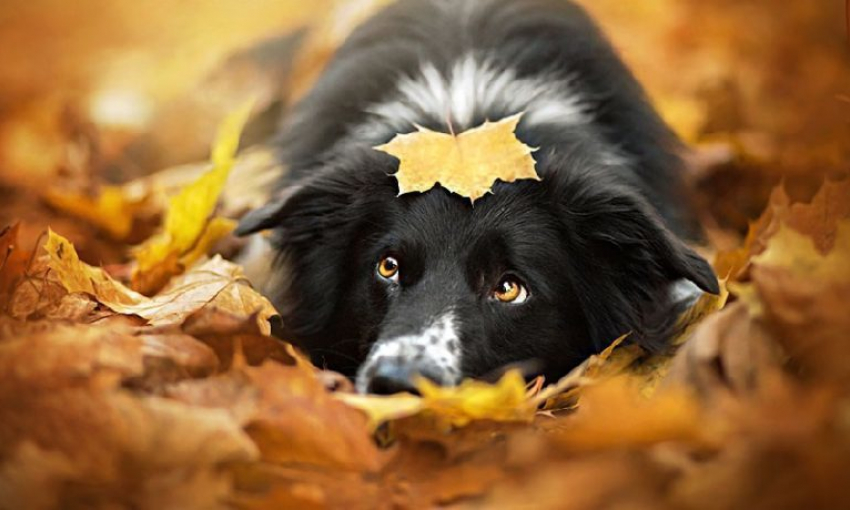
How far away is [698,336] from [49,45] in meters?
8.14

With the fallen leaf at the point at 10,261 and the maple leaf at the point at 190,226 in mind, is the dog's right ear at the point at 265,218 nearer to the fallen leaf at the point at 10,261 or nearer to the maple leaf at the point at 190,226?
the maple leaf at the point at 190,226

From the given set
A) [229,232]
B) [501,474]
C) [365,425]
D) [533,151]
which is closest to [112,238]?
[229,232]

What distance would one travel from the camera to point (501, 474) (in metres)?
2.13

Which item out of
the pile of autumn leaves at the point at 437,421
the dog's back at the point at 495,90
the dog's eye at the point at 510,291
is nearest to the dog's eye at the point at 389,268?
the dog's eye at the point at 510,291

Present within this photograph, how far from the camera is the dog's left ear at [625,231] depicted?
299 centimetres

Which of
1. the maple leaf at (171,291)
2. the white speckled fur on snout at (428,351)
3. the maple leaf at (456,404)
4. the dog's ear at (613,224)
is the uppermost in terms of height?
the dog's ear at (613,224)

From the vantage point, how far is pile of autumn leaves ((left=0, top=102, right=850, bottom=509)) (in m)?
1.87

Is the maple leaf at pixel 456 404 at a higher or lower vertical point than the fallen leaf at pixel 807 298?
lower

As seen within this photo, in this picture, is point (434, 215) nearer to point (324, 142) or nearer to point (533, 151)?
point (533, 151)

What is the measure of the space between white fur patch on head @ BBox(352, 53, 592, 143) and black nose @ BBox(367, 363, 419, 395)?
117 cm

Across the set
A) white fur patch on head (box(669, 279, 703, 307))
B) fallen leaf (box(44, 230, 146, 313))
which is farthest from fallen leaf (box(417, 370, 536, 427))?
fallen leaf (box(44, 230, 146, 313))

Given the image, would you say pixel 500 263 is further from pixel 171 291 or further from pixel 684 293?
pixel 171 291

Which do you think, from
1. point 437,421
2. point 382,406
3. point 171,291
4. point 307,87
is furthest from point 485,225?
point 307,87

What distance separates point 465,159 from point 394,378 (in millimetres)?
893
